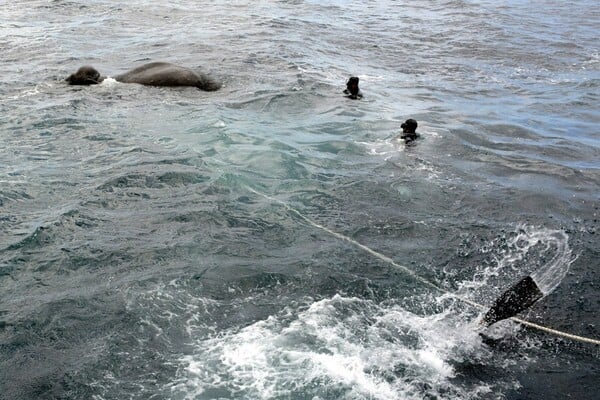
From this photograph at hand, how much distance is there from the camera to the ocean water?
15.4 feet

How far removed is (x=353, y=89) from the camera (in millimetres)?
11805

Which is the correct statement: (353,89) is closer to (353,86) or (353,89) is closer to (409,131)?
(353,86)

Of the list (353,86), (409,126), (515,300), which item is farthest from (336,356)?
(353,86)

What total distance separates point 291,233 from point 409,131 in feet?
12.1

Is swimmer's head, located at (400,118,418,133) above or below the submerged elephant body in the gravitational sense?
below

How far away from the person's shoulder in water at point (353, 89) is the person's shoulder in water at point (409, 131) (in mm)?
2506

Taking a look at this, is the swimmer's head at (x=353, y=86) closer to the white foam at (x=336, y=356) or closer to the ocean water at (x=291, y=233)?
the ocean water at (x=291, y=233)

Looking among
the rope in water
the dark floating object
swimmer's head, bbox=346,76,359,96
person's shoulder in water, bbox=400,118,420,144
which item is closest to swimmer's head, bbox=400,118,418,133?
person's shoulder in water, bbox=400,118,420,144

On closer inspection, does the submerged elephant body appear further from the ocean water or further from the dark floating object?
the dark floating object

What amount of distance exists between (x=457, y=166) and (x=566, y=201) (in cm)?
170

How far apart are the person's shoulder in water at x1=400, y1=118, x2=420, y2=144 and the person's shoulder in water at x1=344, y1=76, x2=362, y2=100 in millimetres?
2506

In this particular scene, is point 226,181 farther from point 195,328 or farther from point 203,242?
point 195,328

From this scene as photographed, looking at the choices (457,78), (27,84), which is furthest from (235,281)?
(457,78)

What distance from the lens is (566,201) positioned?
777cm
